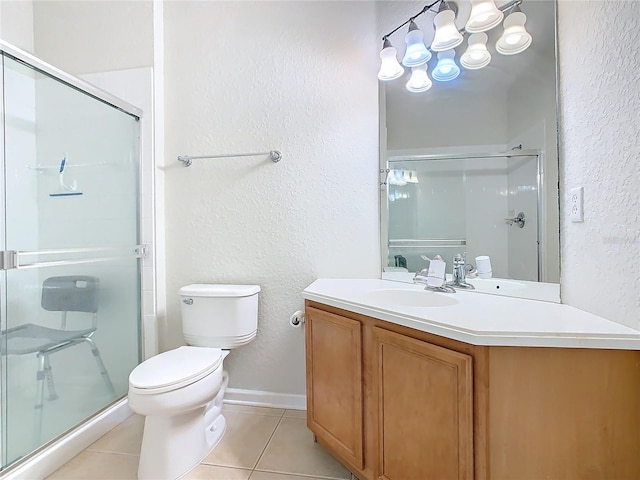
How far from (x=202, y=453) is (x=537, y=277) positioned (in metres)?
1.68

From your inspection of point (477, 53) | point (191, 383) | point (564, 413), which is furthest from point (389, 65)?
point (191, 383)

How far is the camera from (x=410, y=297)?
1.38m

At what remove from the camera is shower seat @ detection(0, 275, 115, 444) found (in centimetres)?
138

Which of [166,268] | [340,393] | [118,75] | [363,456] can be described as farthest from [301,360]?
[118,75]

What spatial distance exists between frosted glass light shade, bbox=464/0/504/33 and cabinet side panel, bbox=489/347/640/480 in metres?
1.30

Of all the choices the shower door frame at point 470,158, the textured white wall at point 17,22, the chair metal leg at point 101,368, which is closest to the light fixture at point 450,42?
the shower door frame at point 470,158

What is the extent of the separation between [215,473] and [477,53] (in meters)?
2.23

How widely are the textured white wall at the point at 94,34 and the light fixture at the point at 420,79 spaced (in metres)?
1.59

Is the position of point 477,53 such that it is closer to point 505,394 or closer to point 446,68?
point 446,68

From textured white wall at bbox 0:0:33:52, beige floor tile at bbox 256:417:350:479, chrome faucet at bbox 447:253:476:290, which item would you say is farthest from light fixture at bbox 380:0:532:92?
textured white wall at bbox 0:0:33:52

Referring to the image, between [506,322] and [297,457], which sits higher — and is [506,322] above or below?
above

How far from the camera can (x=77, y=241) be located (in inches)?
64.2

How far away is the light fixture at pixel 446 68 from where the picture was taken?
4.76 feet

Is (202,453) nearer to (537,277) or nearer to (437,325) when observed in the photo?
(437,325)
